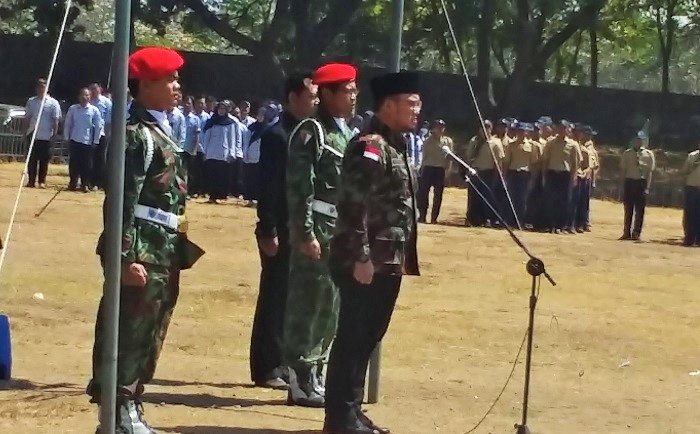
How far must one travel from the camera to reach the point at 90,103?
26922mm

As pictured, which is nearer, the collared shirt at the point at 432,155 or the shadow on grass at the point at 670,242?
the shadow on grass at the point at 670,242

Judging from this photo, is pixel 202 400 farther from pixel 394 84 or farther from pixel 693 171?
pixel 693 171

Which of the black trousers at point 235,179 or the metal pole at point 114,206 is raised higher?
the metal pole at point 114,206

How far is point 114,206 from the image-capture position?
6.12 m

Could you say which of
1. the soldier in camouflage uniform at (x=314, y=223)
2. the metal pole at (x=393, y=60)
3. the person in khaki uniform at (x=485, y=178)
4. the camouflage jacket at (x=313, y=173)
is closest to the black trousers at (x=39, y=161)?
the person in khaki uniform at (x=485, y=178)

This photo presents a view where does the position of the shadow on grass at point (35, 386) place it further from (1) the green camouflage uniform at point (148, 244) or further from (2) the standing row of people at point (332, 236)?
(1) the green camouflage uniform at point (148, 244)

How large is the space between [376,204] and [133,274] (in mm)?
1335

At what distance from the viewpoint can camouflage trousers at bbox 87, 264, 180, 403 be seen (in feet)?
23.4

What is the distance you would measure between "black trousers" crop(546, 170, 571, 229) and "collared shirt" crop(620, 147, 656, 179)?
1253 millimetres

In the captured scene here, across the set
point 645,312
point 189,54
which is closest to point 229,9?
point 189,54

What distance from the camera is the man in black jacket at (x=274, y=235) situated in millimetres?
9117

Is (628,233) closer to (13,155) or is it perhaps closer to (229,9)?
(13,155)

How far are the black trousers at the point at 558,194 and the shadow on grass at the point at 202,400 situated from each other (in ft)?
57.6

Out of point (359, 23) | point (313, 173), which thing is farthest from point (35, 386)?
point (359, 23)
